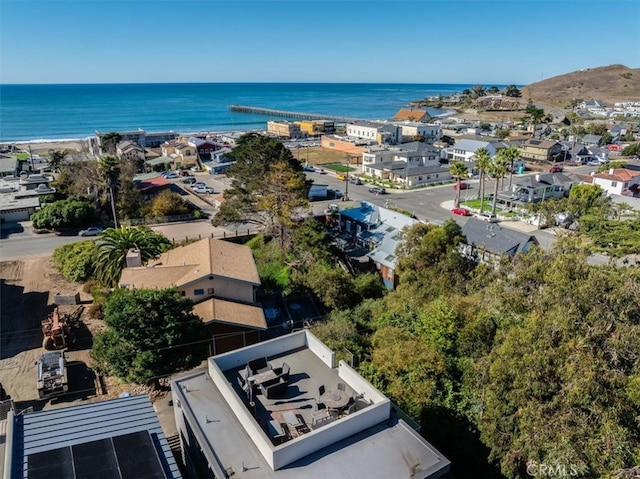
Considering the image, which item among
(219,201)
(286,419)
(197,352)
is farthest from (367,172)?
(286,419)

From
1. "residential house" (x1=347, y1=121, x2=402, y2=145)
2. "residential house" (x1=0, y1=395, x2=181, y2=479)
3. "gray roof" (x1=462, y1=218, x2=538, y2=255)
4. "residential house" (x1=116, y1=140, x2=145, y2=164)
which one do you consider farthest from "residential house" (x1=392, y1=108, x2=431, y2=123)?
"residential house" (x1=0, y1=395, x2=181, y2=479)

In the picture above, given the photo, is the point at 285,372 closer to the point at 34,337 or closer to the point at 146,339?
the point at 146,339

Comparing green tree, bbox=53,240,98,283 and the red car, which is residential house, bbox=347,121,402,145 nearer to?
the red car

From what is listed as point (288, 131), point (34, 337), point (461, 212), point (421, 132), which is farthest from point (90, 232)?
point (421, 132)

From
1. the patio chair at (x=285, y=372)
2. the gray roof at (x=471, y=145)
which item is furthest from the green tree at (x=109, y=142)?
the patio chair at (x=285, y=372)

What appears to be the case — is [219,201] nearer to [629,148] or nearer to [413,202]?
[413,202]

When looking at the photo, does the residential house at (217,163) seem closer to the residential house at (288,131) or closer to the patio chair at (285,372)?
the residential house at (288,131)

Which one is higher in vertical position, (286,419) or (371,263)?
(286,419)
